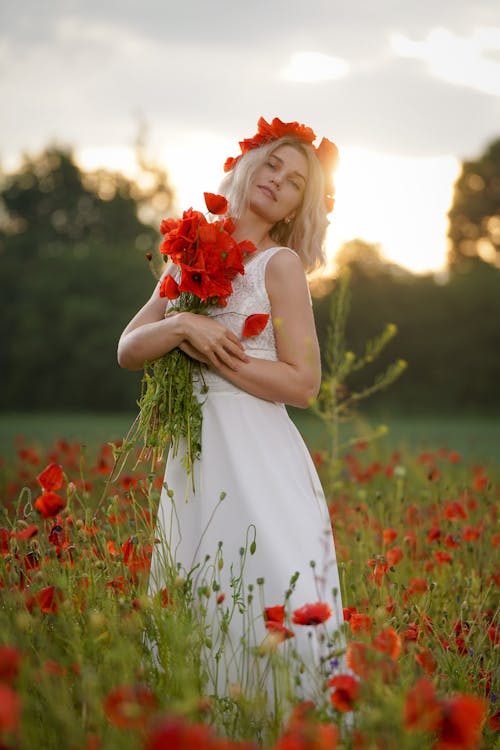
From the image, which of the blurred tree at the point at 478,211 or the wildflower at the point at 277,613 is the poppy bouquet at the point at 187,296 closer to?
the wildflower at the point at 277,613

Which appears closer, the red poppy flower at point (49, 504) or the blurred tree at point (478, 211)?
the red poppy flower at point (49, 504)

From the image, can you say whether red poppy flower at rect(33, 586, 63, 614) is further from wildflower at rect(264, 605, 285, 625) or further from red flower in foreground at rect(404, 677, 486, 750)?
red flower in foreground at rect(404, 677, 486, 750)

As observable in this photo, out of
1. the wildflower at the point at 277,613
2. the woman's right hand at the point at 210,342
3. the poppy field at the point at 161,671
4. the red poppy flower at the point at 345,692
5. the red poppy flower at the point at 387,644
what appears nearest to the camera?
the poppy field at the point at 161,671

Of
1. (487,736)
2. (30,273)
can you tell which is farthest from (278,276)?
(30,273)

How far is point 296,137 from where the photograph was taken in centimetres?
288

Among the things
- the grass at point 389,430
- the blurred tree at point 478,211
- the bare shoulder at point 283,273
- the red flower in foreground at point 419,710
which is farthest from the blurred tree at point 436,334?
the red flower in foreground at point 419,710

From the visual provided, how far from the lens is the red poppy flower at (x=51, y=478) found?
87.7 inches

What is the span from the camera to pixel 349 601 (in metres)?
3.46

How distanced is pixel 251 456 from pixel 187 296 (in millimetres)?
541

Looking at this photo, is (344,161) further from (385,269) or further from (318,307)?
(385,269)

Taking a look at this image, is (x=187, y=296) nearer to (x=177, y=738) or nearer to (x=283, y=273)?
(x=283, y=273)

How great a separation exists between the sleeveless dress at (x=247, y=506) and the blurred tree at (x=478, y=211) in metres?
30.6

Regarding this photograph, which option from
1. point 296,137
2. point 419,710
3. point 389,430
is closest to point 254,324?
point 296,137

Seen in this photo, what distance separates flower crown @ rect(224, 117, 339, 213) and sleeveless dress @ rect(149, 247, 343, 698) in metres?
0.42
